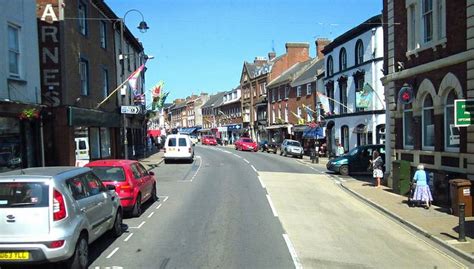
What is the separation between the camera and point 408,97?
18609 millimetres

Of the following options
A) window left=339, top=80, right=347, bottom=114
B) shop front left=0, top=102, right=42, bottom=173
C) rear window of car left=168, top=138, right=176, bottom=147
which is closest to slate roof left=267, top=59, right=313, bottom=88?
window left=339, top=80, right=347, bottom=114

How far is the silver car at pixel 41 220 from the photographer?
7.24m

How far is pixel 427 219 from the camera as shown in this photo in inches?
529

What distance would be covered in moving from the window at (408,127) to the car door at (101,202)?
13312mm

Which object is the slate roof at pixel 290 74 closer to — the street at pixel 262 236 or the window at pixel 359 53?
the window at pixel 359 53

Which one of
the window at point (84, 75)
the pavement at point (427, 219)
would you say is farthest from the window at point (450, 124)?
the window at point (84, 75)

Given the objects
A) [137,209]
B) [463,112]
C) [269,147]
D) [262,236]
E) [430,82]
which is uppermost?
[430,82]

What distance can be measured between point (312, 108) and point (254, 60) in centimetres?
3378

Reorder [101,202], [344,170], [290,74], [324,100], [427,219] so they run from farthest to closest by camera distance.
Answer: [290,74]
[324,100]
[344,170]
[427,219]
[101,202]

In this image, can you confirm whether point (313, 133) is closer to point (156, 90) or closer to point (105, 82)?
point (156, 90)

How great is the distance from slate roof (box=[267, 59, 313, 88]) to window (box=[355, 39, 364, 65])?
18.1 metres

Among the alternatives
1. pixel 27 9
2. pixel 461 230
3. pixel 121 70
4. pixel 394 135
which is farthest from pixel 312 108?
pixel 461 230

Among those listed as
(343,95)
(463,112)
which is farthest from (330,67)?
(463,112)

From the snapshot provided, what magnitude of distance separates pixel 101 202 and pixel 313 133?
38900 mm
